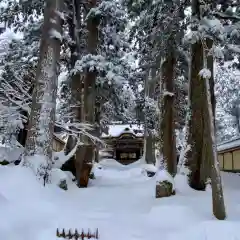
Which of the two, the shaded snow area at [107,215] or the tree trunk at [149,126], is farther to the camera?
the tree trunk at [149,126]

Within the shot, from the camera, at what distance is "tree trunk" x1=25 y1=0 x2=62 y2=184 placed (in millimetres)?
10477

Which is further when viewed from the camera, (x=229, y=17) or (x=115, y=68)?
(x=115, y=68)

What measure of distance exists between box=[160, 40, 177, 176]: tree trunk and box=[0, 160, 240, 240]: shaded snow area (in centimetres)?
110

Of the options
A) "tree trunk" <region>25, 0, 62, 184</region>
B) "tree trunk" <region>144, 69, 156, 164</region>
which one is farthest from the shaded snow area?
"tree trunk" <region>144, 69, 156, 164</region>

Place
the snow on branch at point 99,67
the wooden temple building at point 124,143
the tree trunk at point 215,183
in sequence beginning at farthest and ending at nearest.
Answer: the wooden temple building at point 124,143 < the snow on branch at point 99,67 < the tree trunk at point 215,183

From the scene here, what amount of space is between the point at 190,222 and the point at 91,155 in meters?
7.25

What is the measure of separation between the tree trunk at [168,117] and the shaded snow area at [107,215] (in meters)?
1.10

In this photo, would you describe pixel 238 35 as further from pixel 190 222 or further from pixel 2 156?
pixel 2 156

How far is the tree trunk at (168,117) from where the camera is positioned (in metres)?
11.5

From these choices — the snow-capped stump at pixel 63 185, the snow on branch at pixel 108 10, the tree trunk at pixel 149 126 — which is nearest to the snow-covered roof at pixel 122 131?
the tree trunk at pixel 149 126

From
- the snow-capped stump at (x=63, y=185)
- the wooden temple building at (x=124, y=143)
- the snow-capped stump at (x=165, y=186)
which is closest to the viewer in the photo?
the snow-capped stump at (x=165, y=186)

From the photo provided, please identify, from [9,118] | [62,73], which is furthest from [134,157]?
[9,118]

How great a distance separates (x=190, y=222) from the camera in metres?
7.52

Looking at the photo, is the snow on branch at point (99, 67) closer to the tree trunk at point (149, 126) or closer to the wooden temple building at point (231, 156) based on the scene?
the wooden temple building at point (231, 156)
